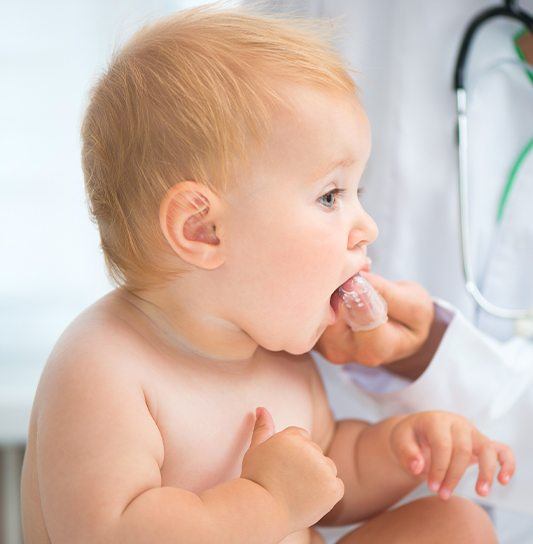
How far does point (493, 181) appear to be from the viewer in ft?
3.64

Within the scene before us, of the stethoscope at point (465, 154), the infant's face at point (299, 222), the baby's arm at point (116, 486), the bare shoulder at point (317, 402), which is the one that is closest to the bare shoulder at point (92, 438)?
the baby's arm at point (116, 486)

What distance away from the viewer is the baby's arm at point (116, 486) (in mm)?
677

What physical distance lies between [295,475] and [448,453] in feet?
0.67

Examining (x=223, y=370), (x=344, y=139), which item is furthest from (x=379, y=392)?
(x=344, y=139)

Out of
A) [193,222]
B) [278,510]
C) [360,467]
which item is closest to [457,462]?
[360,467]

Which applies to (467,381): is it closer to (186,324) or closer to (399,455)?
(399,455)

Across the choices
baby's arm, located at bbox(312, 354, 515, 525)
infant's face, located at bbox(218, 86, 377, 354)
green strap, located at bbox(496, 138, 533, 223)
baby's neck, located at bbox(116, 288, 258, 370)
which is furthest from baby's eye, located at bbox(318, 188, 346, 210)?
green strap, located at bbox(496, 138, 533, 223)

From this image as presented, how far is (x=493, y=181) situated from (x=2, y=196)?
76 cm

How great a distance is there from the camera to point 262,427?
2.67 feet

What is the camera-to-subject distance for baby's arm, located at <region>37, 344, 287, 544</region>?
2.22ft

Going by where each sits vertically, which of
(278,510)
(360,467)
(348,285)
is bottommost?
(360,467)

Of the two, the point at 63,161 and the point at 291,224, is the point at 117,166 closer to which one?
the point at 291,224

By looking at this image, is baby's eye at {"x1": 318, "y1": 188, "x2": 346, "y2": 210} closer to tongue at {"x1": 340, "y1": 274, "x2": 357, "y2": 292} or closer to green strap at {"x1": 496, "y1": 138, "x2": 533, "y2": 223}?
tongue at {"x1": 340, "y1": 274, "x2": 357, "y2": 292}

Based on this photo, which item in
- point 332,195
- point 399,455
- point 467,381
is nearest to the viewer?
point 332,195
